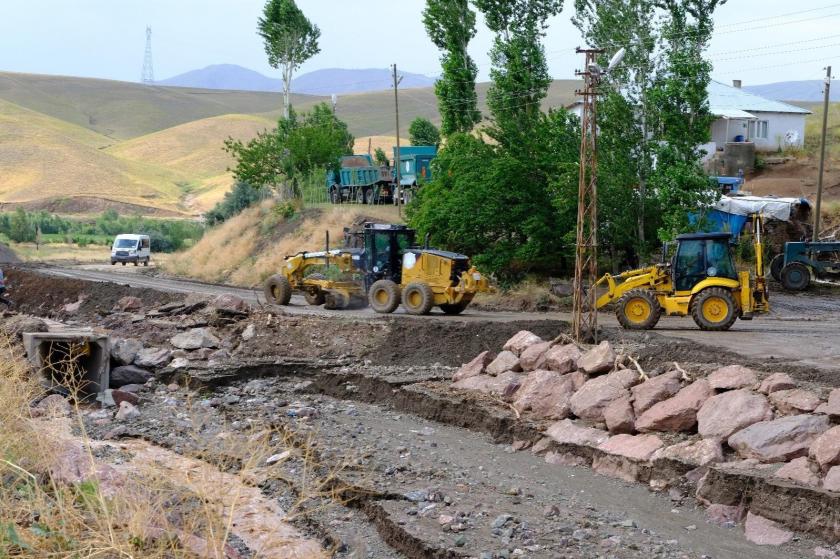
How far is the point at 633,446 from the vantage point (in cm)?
1528

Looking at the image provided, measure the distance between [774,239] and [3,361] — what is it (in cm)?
3076

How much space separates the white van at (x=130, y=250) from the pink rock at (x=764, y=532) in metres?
49.9

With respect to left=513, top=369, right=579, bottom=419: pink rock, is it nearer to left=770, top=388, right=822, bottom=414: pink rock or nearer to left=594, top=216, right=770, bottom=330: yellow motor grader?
left=770, top=388, right=822, bottom=414: pink rock

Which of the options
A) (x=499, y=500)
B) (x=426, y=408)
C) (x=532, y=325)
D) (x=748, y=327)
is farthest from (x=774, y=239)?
(x=499, y=500)

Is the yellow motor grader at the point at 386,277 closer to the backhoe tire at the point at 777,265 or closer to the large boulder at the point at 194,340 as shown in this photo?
the large boulder at the point at 194,340

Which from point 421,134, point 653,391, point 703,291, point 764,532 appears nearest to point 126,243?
point 421,134

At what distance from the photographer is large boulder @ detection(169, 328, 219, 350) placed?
2652cm

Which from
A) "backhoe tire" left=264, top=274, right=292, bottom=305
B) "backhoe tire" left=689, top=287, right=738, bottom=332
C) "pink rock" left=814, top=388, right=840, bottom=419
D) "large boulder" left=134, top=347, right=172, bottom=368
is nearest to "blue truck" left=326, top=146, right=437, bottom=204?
"backhoe tire" left=264, top=274, right=292, bottom=305

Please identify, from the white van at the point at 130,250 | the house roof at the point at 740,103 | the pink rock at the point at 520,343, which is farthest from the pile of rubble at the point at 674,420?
the white van at the point at 130,250

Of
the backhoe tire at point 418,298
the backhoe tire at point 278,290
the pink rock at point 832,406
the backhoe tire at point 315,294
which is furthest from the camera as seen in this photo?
the backhoe tire at point 278,290

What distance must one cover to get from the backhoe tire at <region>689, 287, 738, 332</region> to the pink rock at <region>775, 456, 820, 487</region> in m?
11.4

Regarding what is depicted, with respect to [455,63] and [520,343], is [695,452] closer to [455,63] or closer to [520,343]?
[520,343]

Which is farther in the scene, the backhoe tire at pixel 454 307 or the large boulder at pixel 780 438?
the backhoe tire at pixel 454 307

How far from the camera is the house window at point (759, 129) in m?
57.9
